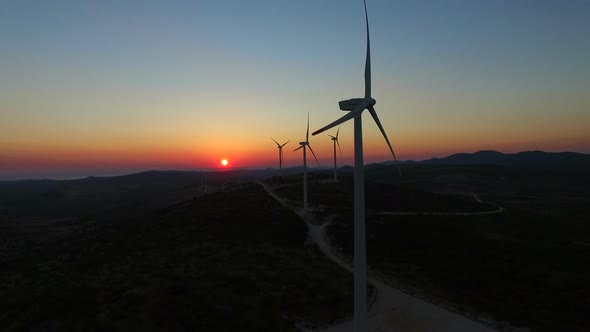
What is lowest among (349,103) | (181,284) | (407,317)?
(407,317)

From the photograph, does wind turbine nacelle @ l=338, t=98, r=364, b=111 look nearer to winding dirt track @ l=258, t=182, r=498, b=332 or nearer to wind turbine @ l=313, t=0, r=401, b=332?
wind turbine @ l=313, t=0, r=401, b=332

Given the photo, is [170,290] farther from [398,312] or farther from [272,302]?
[398,312]

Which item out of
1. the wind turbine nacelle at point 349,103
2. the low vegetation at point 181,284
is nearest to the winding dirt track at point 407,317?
the low vegetation at point 181,284

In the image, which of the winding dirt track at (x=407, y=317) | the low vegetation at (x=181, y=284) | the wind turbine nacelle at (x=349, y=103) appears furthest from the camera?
the low vegetation at (x=181, y=284)

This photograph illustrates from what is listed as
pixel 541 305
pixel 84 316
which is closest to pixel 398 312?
pixel 541 305

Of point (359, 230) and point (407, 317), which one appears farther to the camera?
point (407, 317)

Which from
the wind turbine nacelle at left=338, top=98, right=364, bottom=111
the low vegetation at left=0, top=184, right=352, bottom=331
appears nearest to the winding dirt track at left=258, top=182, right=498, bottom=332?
the low vegetation at left=0, top=184, right=352, bottom=331

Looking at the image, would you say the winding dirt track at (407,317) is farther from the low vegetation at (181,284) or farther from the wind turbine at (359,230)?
Result: the wind turbine at (359,230)

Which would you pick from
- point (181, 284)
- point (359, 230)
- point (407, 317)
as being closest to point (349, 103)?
point (359, 230)

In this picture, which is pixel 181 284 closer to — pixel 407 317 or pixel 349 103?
pixel 407 317
